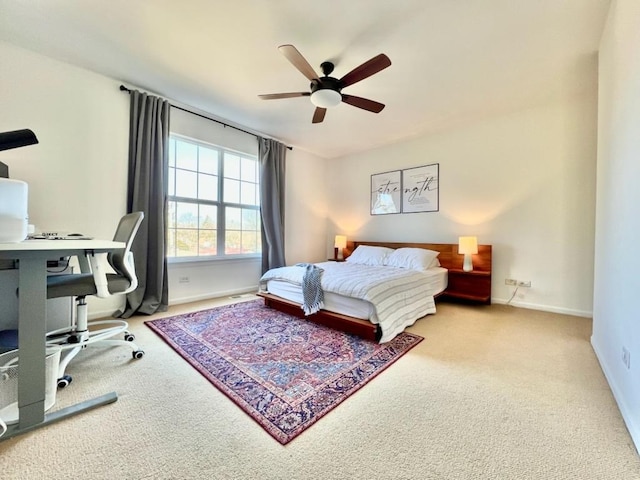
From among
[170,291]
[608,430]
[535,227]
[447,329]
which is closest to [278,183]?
[170,291]

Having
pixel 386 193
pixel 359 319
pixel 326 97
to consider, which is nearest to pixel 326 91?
pixel 326 97

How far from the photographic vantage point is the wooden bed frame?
246 centimetres

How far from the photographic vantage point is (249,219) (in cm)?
443

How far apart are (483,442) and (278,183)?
4.15 meters

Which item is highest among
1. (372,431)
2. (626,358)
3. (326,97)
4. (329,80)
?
(329,80)

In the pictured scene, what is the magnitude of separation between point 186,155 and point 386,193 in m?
3.29

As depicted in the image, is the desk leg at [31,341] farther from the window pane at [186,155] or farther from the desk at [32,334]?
the window pane at [186,155]

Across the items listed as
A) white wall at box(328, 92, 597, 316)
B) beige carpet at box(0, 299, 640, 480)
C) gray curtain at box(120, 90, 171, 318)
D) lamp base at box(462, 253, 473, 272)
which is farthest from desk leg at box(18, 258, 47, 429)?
white wall at box(328, 92, 597, 316)

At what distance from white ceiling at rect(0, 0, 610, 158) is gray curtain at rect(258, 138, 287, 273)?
99 cm

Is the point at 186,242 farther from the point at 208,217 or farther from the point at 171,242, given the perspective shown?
the point at 208,217

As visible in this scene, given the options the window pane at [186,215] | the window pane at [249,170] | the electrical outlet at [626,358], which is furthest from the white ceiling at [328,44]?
the electrical outlet at [626,358]

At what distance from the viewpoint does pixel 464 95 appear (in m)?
3.16

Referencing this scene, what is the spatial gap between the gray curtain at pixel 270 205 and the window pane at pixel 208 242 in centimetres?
76

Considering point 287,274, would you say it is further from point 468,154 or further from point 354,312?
point 468,154
